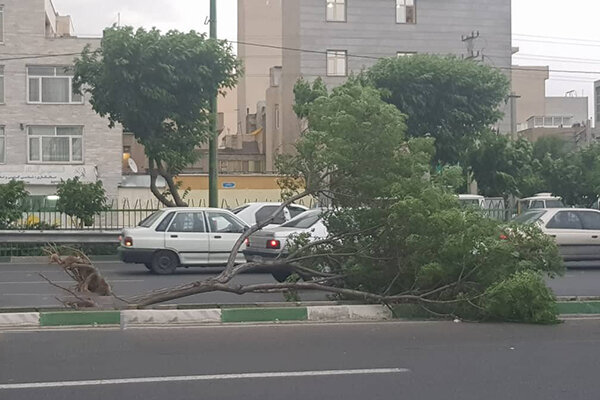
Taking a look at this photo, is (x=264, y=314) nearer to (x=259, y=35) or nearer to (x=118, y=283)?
(x=118, y=283)

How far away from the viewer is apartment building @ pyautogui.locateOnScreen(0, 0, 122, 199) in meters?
41.2

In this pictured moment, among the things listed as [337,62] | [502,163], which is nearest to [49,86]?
[337,62]

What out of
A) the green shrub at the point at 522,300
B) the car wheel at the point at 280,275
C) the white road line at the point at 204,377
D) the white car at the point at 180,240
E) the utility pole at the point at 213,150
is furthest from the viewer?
the utility pole at the point at 213,150

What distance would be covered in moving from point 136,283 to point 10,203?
30.2ft

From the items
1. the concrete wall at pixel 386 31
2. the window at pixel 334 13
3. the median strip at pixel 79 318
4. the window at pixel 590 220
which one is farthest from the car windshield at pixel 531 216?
the window at pixel 334 13

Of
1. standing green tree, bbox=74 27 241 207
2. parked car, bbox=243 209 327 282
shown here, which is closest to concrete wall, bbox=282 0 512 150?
standing green tree, bbox=74 27 241 207

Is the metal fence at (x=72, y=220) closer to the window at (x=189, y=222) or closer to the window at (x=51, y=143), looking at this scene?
the window at (x=189, y=222)

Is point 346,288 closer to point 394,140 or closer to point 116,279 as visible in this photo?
point 394,140

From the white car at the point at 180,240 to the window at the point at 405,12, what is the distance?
2926 centimetres

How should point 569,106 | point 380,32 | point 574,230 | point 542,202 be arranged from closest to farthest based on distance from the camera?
point 574,230, point 542,202, point 380,32, point 569,106

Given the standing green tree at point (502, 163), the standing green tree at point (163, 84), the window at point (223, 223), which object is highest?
the standing green tree at point (163, 84)

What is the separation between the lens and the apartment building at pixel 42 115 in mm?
41156

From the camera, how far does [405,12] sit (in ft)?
152

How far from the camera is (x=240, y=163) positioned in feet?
203
